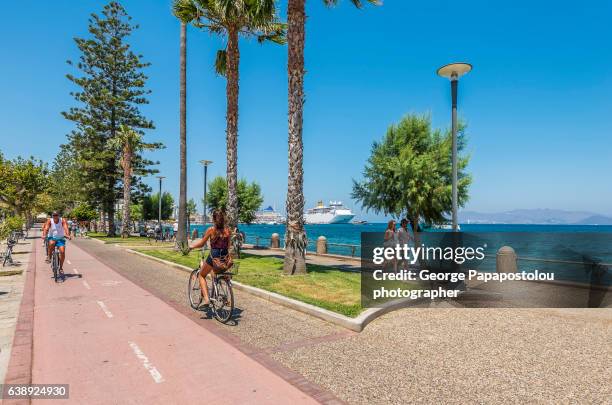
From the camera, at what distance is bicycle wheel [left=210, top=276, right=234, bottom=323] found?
23.1 ft

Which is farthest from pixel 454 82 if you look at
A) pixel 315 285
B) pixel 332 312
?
pixel 332 312

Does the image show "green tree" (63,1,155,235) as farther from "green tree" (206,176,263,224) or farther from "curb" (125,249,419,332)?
"curb" (125,249,419,332)

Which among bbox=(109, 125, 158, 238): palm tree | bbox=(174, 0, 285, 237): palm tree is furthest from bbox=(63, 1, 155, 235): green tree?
bbox=(174, 0, 285, 237): palm tree

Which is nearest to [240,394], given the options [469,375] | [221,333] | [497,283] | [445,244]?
[221,333]

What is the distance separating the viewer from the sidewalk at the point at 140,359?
427 centimetres

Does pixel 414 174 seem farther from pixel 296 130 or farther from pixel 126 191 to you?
pixel 126 191

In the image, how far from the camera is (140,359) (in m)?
5.27

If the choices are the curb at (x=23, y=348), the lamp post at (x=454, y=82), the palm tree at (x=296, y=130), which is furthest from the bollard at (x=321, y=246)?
the curb at (x=23, y=348)

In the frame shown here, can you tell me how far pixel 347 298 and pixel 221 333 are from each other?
11.7ft

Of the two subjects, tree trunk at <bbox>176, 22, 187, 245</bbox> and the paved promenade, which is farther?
tree trunk at <bbox>176, 22, 187, 245</bbox>

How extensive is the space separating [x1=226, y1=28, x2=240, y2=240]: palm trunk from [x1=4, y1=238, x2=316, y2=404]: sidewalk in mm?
8699

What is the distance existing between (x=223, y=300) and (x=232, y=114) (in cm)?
1163

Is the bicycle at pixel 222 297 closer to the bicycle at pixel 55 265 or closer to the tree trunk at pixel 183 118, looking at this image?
the bicycle at pixel 55 265

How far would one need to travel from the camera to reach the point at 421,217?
58.8 ft
